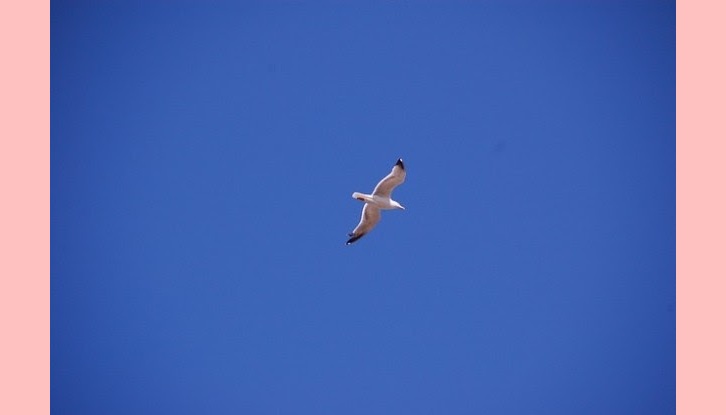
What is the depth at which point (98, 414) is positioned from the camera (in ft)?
87.3

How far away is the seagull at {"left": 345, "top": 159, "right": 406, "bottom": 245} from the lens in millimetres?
11492

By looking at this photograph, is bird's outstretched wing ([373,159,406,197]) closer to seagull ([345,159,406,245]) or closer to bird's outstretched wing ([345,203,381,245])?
seagull ([345,159,406,245])

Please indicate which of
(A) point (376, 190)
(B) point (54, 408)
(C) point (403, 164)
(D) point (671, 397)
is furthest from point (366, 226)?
(B) point (54, 408)

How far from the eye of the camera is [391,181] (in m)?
11.7

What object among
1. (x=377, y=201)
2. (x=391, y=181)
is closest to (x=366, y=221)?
(x=377, y=201)

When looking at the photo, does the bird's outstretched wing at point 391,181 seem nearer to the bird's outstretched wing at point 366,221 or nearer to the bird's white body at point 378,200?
the bird's white body at point 378,200

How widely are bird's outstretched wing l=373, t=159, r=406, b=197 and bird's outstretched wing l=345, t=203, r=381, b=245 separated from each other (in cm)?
48

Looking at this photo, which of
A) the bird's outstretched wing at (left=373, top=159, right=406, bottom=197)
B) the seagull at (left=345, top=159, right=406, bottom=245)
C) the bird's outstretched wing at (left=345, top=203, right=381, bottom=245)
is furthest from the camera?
the bird's outstretched wing at (left=345, top=203, right=381, bottom=245)

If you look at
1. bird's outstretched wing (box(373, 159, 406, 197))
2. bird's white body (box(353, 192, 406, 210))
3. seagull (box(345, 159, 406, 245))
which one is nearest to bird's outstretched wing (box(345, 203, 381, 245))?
seagull (box(345, 159, 406, 245))

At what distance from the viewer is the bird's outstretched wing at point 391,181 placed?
1139 centimetres

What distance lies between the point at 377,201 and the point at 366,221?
90 centimetres

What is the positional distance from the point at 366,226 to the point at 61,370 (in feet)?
64.6

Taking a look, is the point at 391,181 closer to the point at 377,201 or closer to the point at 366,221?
the point at 377,201

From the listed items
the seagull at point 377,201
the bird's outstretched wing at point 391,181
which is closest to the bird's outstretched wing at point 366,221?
the seagull at point 377,201
